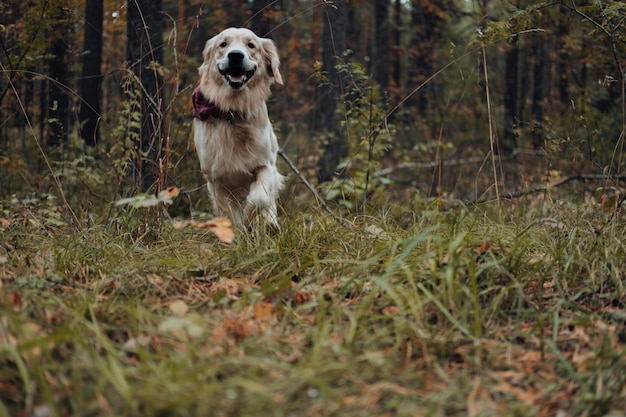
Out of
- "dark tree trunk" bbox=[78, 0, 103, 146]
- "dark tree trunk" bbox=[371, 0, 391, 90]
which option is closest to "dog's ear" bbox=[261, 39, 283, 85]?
"dark tree trunk" bbox=[78, 0, 103, 146]

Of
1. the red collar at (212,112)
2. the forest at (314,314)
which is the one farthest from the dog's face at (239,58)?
the forest at (314,314)

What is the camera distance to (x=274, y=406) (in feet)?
6.17

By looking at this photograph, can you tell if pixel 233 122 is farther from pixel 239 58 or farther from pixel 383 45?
pixel 383 45

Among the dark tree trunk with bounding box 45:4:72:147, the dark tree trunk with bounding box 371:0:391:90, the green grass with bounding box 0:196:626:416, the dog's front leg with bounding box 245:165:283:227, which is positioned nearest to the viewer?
the green grass with bounding box 0:196:626:416

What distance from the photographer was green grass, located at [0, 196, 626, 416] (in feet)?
6.40

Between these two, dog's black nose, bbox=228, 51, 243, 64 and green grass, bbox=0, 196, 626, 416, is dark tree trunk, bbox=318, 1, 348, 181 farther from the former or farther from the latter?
green grass, bbox=0, 196, 626, 416

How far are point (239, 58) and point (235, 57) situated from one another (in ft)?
0.09

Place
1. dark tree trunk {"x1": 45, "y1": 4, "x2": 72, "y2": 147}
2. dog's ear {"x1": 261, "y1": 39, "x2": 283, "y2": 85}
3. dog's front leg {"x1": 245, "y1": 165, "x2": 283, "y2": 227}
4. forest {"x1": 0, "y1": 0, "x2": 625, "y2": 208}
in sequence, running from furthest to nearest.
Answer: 1. dark tree trunk {"x1": 45, "y1": 4, "x2": 72, "y2": 147}
2. dog's ear {"x1": 261, "y1": 39, "x2": 283, "y2": 85}
3. forest {"x1": 0, "y1": 0, "x2": 625, "y2": 208}
4. dog's front leg {"x1": 245, "y1": 165, "x2": 283, "y2": 227}

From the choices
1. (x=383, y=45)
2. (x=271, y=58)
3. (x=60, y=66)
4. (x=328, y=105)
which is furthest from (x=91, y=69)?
(x=383, y=45)

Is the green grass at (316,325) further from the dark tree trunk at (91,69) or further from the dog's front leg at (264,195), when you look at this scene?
the dark tree trunk at (91,69)

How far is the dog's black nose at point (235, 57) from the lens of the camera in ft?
15.0

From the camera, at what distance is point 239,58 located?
458 centimetres

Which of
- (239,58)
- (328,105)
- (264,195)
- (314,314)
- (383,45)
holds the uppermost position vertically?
(383,45)

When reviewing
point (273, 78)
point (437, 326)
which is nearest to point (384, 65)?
point (273, 78)
